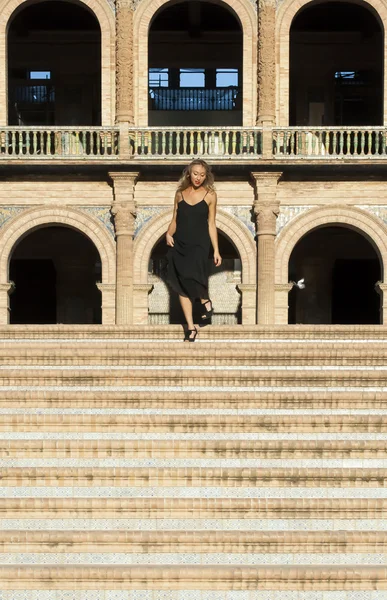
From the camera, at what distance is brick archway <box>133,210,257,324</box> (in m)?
21.1

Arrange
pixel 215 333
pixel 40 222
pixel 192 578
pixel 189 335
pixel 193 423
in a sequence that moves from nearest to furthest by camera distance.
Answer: pixel 192 578, pixel 193 423, pixel 189 335, pixel 215 333, pixel 40 222

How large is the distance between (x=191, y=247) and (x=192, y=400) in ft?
7.19

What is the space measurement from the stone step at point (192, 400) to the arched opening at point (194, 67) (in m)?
16.4

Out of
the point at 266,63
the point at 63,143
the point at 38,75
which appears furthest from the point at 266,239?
the point at 38,75

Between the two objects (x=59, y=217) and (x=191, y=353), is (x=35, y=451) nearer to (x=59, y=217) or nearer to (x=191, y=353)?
(x=191, y=353)

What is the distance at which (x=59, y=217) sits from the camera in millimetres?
21359

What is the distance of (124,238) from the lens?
21016 mm

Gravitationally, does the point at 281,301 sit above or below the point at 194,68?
below

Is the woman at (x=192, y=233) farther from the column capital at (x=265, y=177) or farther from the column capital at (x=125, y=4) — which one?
the column capital at (x=125, y=4)

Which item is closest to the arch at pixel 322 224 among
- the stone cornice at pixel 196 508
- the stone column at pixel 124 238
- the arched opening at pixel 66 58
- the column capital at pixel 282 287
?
the column capital at pixel 282 287

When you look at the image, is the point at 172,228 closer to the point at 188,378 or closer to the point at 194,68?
the point at 188,378

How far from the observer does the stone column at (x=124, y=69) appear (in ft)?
69.1

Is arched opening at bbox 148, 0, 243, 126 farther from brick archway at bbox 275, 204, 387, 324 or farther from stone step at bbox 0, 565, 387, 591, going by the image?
stone step at bbox 0, 565, 387, 591

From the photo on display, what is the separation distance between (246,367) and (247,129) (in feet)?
39.6
